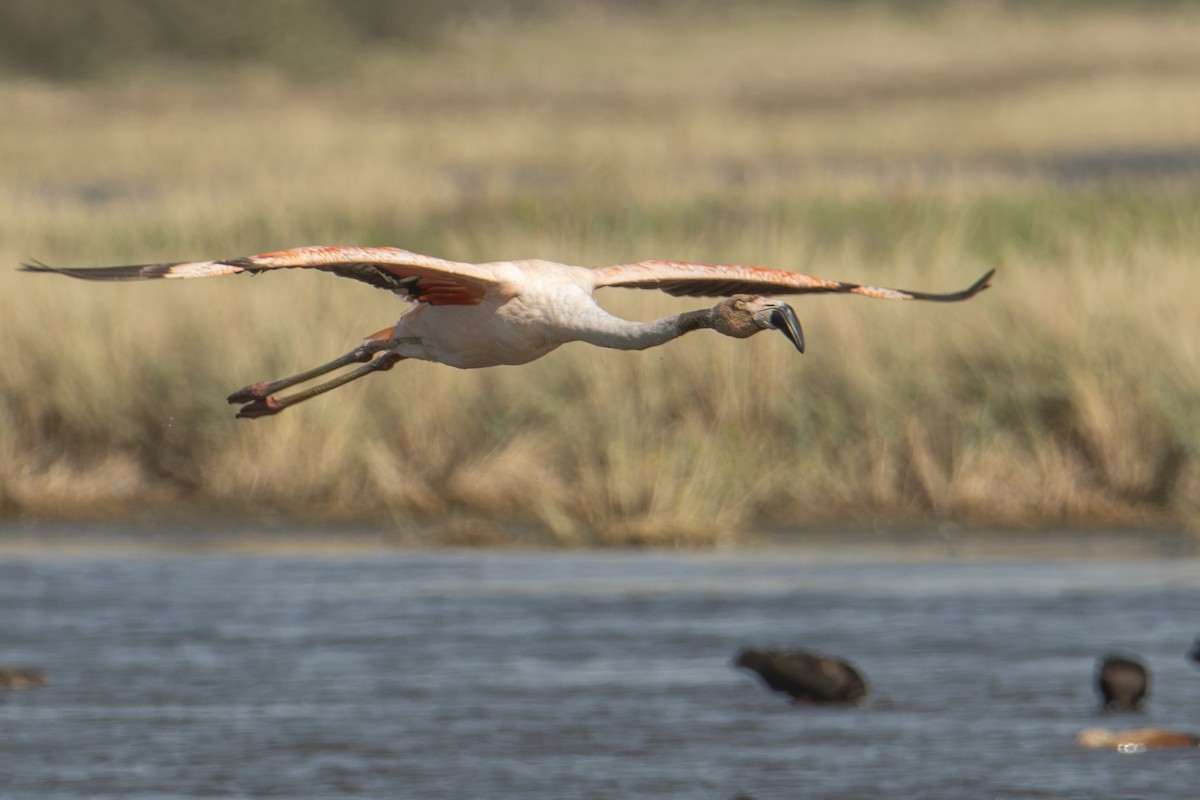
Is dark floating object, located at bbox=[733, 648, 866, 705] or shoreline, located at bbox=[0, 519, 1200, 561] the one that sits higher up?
shoreline, located at bbox=[0, 519, 1200, 561]

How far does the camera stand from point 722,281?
10102mm

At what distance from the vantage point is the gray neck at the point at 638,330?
8.98 m

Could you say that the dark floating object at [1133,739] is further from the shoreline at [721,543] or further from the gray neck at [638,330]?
the gray neck at [638,330]

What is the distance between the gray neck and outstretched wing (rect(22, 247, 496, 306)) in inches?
17.2

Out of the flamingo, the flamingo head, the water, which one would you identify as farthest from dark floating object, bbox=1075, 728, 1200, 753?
the flamingo head

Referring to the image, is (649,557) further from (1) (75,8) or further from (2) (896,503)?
(1) (75,8)

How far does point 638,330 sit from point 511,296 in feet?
1.91

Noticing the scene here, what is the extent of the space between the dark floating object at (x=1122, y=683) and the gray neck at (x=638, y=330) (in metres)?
4.78

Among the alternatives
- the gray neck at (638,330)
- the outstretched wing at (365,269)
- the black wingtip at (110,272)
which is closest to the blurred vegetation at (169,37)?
the outstretched wing at (365,269)

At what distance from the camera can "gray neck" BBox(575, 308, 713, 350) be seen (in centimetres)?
898

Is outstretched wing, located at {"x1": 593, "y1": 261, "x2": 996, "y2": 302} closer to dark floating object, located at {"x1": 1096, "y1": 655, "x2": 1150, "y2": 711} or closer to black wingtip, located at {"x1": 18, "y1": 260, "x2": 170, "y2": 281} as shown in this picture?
black wingtip, located at {"x1": 18, "y1": 260, "x2": 170, "y2": 281}

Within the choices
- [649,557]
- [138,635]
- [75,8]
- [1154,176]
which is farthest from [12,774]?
[75,8]

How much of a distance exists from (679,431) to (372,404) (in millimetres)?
2187

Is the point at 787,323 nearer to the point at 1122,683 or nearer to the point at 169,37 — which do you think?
the point at 1122,683
